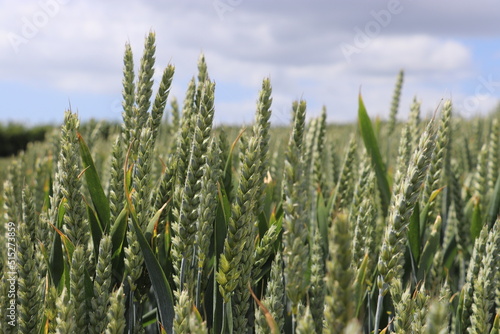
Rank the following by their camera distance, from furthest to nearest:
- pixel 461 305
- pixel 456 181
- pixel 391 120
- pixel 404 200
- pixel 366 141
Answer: pixel 391 120 < pixel 456 181 < pixel 366 141 < pixel 461 305 < pixel 404 200

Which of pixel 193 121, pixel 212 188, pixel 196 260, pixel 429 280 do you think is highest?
pixel 193 121

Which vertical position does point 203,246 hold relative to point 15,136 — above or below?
above

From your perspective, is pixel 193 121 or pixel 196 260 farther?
pixel 193 121

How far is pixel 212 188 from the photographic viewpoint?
3.80ft

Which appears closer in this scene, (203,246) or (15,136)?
(203,246)

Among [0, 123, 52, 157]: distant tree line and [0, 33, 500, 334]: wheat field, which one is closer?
[0, 33, 500, 334]: wheat field

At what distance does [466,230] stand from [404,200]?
1386 mm

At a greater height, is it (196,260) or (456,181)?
(456,181)

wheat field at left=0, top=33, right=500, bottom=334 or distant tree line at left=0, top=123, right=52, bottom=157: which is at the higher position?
wheat field at left=0, top=33, right=500, bottom=334

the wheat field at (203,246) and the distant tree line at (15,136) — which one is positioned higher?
the wheat field at (203,246)

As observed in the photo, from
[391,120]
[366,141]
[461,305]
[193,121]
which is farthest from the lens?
[391,120]

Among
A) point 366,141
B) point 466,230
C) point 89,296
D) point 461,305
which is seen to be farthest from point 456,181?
point 89,296

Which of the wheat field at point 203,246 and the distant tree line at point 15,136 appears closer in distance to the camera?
the wheat field at point 203,246

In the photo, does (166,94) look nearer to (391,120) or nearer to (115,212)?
(115,212)
